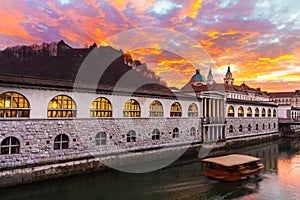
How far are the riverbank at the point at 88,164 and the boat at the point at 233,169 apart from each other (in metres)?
6.90

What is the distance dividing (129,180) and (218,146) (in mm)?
18542

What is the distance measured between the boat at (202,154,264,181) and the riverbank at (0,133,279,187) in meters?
6.90

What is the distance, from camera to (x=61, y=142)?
2058 centimetres

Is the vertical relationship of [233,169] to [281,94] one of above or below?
below

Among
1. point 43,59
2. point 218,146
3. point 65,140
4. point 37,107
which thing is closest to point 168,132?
point 218,146

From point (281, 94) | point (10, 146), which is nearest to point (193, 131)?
point (10, 146)

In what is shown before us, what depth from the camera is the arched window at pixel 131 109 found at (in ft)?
83.7

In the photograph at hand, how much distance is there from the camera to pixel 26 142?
18.6 meters

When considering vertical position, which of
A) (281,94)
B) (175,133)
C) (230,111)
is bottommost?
(175,133)

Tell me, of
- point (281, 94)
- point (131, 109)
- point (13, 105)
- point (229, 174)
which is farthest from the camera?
point (281, 94)

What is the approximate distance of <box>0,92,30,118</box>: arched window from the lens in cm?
1764

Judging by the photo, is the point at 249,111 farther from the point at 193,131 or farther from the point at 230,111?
the point at 193,131

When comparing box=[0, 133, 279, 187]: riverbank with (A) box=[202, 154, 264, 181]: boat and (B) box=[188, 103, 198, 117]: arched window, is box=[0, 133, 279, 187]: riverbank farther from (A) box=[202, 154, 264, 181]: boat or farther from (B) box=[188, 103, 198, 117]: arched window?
(A) box=[202, 154, 264, 181]: boat

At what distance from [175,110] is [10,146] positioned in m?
18.0
